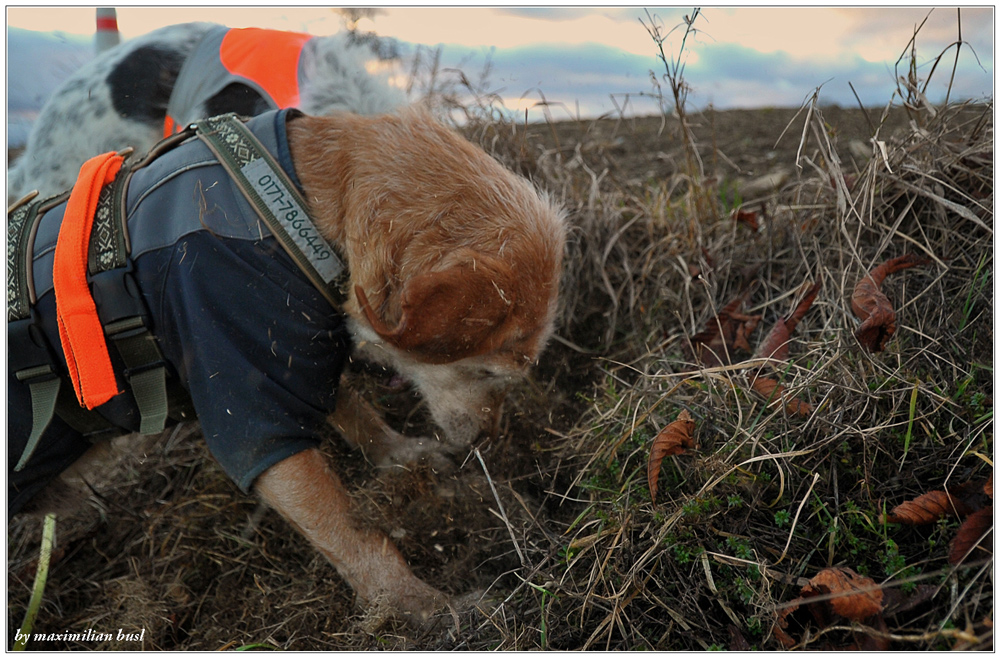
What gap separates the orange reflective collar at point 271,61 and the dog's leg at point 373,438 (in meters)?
1.44

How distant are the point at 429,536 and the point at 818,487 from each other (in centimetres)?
134

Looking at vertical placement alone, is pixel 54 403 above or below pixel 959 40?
below

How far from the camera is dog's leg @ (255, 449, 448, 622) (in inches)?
82.6

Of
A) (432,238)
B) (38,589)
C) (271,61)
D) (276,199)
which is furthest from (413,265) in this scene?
(38,589)

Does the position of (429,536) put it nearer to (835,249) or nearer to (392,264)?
(392,264)

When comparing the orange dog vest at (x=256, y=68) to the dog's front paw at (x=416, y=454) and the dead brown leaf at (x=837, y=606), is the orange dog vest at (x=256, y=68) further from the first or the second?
the dead brown leaf at (x=837, y=606)

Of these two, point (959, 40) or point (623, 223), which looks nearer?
point (959, 40)

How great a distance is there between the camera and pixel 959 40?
219 centimetres

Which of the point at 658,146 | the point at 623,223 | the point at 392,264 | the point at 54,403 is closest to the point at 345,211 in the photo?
the point at 392,264

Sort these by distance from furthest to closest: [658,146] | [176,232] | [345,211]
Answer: [658,146] < [345,211] < [176,232]

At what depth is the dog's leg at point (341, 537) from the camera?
210 cm

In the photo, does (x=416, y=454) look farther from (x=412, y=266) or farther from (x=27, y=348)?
(x=27, y=348)

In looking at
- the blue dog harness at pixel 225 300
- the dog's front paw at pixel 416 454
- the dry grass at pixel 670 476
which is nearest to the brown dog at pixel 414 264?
the blue dog harness at pixel 225 300

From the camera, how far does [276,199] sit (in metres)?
2.00
